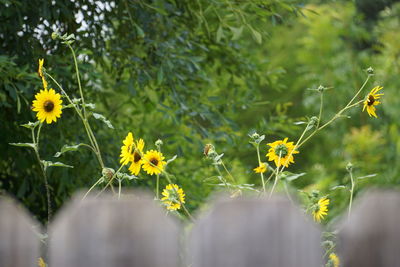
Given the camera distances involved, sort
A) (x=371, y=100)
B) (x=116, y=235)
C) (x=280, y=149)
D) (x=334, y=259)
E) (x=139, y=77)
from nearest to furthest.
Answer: (x=116, y=235) < (x=334, y=259) < (x=280, y=149) < (x=371, y=100) < (x=139, y=77)

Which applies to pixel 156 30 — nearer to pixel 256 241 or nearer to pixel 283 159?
pixel 283 159

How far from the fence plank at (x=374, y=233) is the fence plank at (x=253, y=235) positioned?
0.31ft

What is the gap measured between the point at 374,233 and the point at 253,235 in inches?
9.2

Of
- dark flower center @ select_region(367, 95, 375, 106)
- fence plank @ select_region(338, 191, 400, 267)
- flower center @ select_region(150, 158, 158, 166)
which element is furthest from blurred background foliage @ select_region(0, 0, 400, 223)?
fence plank @ select_region(338, 191, 400, 267)

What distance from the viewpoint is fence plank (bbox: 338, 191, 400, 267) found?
4.25ft

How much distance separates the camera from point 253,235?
1.25 meters

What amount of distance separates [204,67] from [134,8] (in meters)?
0.72

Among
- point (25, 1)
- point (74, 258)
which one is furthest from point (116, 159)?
point (74, 258)

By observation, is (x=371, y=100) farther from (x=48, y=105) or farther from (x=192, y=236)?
(x=192, y=236)

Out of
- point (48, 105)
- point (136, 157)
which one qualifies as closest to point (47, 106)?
point (48, 105)

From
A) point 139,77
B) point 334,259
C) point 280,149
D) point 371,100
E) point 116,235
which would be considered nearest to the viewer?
point 116,235

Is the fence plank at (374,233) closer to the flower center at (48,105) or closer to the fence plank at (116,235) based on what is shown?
the fence plank at (116,235)

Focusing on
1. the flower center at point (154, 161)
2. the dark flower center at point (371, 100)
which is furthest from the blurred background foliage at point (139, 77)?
the dark flower center at point (371, 100)

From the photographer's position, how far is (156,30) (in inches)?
148
